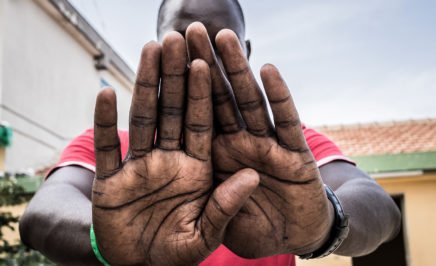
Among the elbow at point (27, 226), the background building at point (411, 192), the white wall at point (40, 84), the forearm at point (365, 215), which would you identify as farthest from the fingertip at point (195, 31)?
the white wall at point (40, 84)

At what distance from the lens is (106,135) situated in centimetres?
125

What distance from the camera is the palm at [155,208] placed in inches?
50.1

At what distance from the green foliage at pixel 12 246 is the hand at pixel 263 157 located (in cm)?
481

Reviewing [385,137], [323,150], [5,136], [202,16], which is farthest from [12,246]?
[385,137]

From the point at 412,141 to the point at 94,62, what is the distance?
863 cm

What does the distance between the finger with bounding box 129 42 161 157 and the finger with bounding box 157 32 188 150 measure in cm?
2

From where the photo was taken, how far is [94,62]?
44.3ft

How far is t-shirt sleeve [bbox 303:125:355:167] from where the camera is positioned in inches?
81.2

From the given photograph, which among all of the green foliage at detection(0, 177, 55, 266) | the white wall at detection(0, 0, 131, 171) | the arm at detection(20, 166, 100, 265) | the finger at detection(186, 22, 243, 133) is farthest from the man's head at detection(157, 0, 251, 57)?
the white wall at detection(0, 0, 131, 171)

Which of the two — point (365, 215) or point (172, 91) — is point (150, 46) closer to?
point (172, 91)

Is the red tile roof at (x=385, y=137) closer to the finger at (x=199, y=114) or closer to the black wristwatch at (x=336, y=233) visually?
the black wristwatch at (x=336, y=233)

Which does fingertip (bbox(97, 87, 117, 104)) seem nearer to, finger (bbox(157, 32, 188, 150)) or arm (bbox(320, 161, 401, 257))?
finger (bbox(157, 32, 188, 150))

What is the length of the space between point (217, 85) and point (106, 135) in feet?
1.02

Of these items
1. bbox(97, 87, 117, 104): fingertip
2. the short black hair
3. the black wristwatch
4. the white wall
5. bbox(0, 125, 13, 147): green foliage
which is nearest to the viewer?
bbox(97, 87, 117, 104): fingertip
